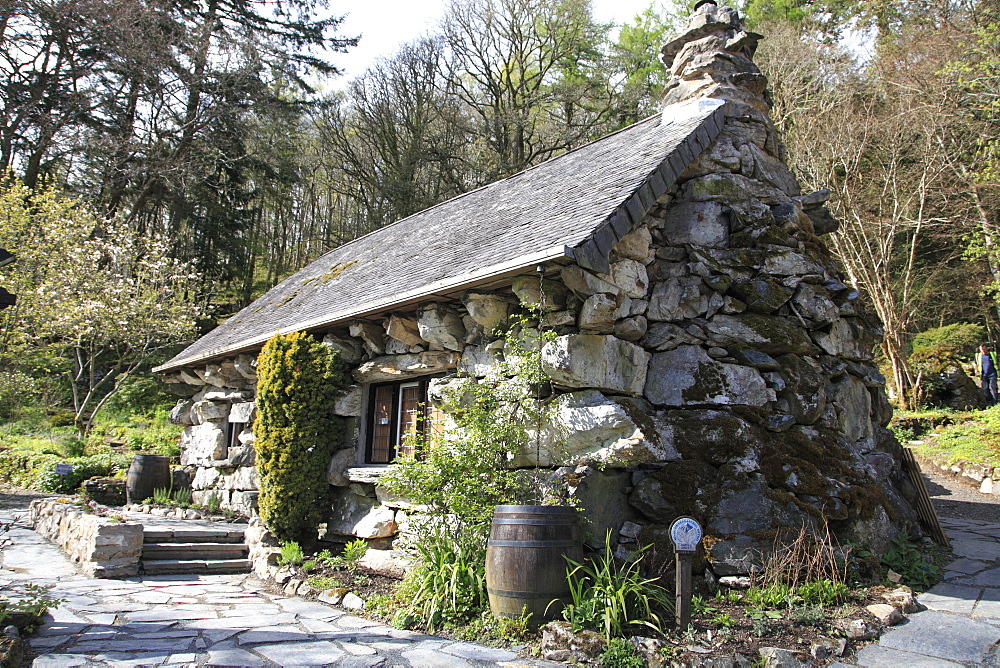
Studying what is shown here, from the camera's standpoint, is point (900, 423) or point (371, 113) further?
point (371, 113)

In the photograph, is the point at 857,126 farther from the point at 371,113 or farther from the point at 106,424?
the point at 106,424

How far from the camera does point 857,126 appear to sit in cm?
1561

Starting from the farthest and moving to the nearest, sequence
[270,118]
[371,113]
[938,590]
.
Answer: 1. [371,113]
2. [270,118]
3. [938,590]

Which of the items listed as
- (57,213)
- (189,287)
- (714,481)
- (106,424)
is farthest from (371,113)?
(714,481)

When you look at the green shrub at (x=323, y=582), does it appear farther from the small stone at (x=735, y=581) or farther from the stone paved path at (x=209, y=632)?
the small stone at (x=735, y=581)

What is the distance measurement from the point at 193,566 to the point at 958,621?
7.33m

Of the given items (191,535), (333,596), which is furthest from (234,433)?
(333,596)

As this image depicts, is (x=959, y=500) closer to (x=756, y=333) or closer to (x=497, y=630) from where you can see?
(x=756, y=333)

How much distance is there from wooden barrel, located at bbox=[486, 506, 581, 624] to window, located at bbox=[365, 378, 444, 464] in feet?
8.68

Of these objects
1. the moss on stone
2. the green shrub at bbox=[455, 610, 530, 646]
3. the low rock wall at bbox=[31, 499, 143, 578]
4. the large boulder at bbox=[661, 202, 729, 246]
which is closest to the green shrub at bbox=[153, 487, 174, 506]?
the low rock wall at bbox=[31, 499, 143, 578]

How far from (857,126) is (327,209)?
1748 centimetres

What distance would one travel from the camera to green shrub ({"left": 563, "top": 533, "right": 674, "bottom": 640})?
4668 mm

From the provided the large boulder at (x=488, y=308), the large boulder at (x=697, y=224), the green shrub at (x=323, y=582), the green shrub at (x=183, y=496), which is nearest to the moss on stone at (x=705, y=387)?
the large boulder at (x=697, y=224)

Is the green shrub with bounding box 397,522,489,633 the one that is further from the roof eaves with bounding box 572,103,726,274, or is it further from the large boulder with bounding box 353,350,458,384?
the roof eaves with bounding box 572,103,726,274
